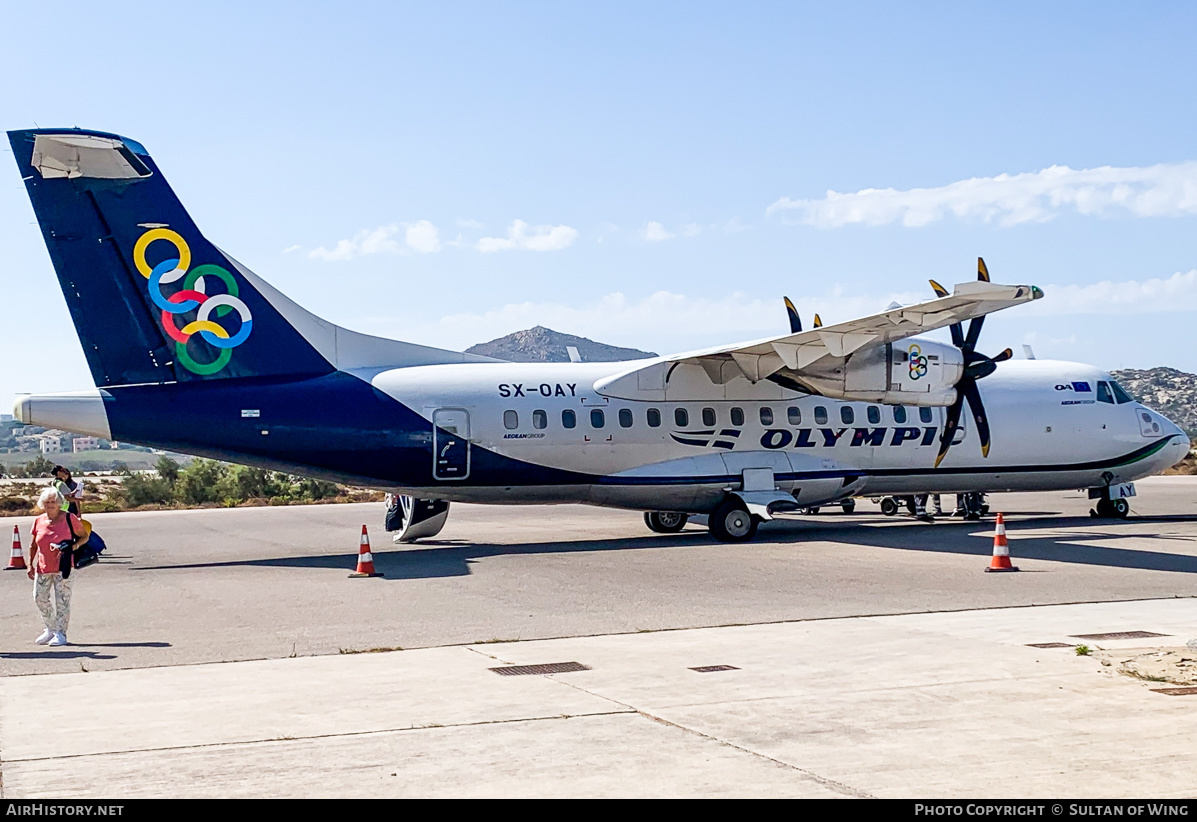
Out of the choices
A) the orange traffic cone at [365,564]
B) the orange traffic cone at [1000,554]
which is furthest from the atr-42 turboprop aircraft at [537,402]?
the orange traffic cone at [1000,554]

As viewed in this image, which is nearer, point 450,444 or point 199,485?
point 450,444

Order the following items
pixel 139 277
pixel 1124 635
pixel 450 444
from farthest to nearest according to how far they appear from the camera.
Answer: pixel 450 444, pixel 139 277, pixel 1124 635

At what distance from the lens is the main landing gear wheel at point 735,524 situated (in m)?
22.0

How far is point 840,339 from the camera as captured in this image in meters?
20.0

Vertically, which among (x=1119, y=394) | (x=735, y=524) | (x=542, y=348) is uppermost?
(x=542, y=348)

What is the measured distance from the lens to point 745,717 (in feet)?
25.3

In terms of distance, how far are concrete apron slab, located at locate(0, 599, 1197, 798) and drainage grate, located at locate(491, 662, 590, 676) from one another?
20 cm

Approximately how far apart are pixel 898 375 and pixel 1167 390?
473ft

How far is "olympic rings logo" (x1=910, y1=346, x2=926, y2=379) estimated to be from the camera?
21922mm

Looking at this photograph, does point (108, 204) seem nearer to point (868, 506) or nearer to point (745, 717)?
point (745, 717)

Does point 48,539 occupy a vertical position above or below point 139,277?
below

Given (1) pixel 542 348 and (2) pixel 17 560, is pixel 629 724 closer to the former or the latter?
(2) pixel 17 560

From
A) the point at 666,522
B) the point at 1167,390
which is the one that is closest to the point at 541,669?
A: the point at 666,522
